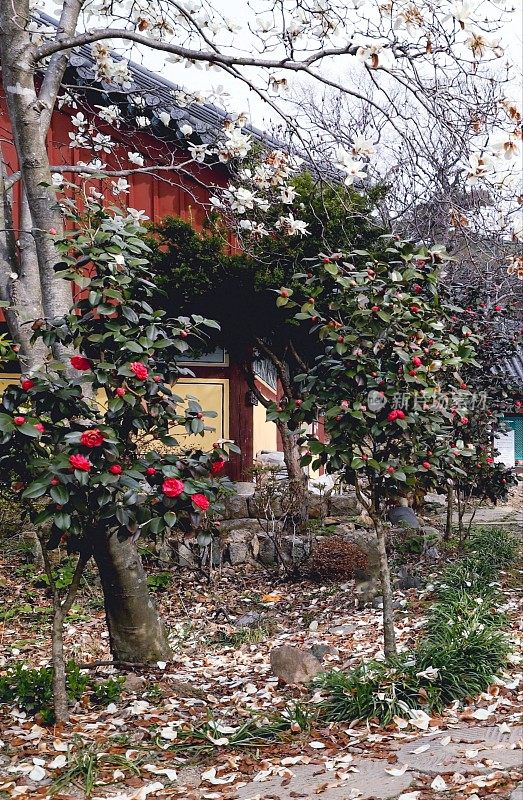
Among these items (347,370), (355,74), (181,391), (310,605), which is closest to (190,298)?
(181,391)

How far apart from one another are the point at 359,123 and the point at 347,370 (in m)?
6.74

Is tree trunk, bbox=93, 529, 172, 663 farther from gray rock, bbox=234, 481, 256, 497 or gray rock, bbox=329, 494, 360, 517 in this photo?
gray rock, bbox=329, 494, 360, 517

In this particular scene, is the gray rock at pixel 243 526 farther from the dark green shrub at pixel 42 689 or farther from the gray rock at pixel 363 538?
the dark green shrub at pixel 42 689

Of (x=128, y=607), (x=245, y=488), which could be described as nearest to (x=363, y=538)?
(x=245, y=488)

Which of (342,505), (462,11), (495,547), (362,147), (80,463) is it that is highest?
(462,11)

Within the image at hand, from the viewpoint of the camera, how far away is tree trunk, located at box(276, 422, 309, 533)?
7465 millimetres

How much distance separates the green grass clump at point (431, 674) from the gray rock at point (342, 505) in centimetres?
311

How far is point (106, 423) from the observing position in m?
3.59

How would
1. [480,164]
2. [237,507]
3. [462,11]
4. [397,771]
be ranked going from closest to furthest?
[397,771] < [480,164] < [462,11] < [237,507]

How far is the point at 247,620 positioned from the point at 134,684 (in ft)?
5.75

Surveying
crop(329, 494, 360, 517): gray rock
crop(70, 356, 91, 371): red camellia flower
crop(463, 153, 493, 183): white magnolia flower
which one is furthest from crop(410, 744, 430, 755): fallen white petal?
crop(329, 494, 360, 517): gray rock

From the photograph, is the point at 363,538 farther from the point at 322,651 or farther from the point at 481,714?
the point at 481,714

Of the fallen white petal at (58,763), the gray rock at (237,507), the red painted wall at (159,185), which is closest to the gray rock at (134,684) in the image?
the fallen white petal at (58,763)

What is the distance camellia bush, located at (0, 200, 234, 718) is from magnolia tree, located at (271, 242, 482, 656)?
2.36 feet
